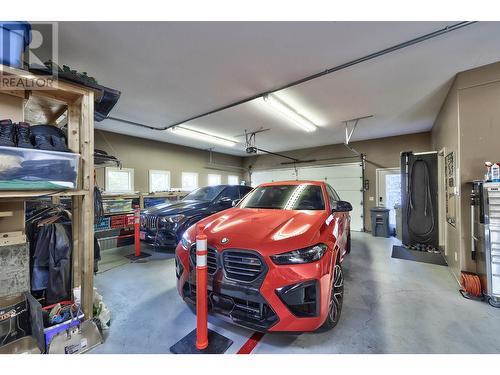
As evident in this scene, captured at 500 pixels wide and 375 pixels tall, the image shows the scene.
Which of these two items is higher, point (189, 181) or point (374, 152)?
point (374, 152)

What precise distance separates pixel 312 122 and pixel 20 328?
564 centimetres

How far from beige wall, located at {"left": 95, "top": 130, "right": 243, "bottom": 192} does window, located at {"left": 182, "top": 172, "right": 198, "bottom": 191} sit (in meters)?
0.15

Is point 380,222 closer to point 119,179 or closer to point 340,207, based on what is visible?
point 340,207

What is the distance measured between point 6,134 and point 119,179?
5.03m

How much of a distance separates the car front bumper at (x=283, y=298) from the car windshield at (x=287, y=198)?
955 millimetres

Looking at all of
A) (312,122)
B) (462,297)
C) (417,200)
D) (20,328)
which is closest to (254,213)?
(20,328)

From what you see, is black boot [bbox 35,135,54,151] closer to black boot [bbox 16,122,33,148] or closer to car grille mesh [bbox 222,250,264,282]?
black boot [bbox 16,122,33,148]

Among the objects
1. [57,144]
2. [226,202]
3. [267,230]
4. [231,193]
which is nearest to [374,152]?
[231,193]

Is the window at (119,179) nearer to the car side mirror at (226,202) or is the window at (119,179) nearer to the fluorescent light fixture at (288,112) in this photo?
the car side mirror at (226,202)

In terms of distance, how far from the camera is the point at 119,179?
20.4 feet

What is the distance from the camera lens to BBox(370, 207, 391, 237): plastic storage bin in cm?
621

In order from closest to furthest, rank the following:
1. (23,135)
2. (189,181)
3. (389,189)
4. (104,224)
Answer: (23,135)
(104,224)
(389,189)
(189,181)

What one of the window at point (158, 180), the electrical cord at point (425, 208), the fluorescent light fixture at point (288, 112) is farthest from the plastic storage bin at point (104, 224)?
the electrical cord at point (425, 208)

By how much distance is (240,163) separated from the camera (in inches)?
412
